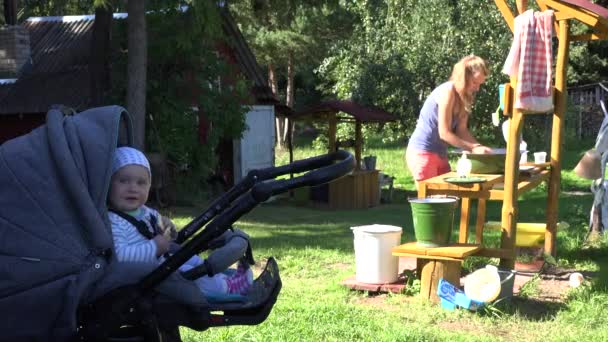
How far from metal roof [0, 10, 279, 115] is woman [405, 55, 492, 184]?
876 centimetres

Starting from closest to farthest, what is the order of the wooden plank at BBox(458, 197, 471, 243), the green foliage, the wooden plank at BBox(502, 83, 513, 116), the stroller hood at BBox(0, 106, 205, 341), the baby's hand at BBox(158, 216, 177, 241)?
1. the stroller hood at BBox(0, 106, 205, 341)
2. the baby's hand at BBox(158, 216, 177, 241)
3. the wooden plank at BBox(502, 83, 513, 116)
4. the wooden plank at BBox(458, 197, 471, 243)
5. the green foliage

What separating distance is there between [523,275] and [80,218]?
489 centimetres

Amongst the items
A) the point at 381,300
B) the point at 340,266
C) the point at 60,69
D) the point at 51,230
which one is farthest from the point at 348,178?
the point at 51,230

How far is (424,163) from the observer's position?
648 cm

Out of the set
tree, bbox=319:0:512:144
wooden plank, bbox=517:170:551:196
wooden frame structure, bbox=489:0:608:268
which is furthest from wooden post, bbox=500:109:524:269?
tree, bbox=319:0:512:144

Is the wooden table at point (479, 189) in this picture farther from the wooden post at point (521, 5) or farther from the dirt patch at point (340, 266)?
the dirt patch at point (340, 266)

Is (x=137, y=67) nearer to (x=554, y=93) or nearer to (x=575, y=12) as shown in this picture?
(x=554, y=93)

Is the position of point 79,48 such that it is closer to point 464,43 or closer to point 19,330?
point 464,43

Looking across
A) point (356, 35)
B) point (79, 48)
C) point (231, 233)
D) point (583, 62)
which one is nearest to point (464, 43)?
point (356, 35)

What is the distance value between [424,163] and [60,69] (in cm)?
1025

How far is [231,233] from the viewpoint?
3.18 m

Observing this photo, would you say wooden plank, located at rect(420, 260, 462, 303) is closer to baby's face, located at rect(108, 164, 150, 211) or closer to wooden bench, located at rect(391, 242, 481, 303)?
wooden bench, located at rect(391, 242, 481, 303)

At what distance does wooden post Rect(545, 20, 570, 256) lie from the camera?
6.97 meters

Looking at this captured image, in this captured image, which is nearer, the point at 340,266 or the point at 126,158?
the point at 126,158
